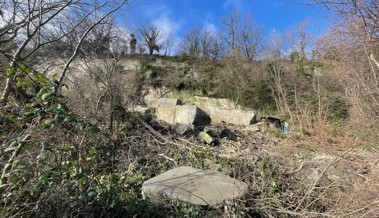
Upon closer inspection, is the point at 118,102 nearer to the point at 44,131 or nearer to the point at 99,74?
the point at 99,74

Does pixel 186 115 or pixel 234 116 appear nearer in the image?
pixel 186 115

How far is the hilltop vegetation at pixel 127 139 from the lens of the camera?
197 cm

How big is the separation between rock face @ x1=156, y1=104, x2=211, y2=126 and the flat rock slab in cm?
376

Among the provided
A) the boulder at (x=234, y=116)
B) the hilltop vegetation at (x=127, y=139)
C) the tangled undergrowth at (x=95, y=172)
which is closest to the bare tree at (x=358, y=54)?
the hilltop vegetation at (x=127, y=139)

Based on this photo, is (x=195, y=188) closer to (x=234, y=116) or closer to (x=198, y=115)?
(x=198, y=115)

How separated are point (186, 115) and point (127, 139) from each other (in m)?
2.65

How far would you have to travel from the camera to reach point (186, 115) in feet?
25.0

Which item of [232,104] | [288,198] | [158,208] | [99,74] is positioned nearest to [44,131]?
[158,208]

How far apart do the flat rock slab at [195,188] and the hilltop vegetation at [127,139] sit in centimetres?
11

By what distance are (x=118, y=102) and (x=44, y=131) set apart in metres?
3.70

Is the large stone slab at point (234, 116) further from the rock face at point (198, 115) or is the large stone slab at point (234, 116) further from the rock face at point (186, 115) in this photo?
the rock face at point (186, 115)

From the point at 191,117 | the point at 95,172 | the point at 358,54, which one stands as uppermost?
the point at 358,54

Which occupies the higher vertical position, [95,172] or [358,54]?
[358,54]

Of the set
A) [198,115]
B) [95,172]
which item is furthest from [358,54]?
[95,172]
